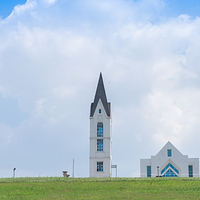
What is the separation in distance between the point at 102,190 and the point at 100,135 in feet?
114

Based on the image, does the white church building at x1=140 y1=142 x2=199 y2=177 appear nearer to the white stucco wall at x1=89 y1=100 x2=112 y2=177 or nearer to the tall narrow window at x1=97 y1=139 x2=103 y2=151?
the white stucco wall at x1=89 y1=100 x2=112 y2=177

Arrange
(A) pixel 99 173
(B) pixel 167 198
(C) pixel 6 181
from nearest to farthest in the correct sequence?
(B) pixel 167 198, (C) pixel 6 181, (A) pixel 99 173

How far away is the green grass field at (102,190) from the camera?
2603 cm

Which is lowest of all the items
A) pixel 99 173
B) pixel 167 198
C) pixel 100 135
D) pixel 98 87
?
pixel 167 198

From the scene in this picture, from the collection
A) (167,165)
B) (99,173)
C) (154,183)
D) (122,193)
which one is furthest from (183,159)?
(122,193)

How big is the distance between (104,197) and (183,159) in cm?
3983

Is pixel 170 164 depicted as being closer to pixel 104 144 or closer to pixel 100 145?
pixel 104 144

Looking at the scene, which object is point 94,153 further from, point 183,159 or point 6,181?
point 6,181

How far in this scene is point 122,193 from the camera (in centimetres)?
2702

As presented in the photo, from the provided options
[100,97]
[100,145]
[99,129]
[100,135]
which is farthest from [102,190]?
[100,97]

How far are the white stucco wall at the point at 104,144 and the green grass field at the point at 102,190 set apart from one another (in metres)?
28.0

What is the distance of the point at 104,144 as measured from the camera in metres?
62.7

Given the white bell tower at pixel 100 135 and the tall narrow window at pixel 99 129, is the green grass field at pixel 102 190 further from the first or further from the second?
the tall narrow window at pixel 99 129

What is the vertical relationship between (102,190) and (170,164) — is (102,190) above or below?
below
